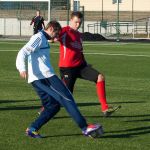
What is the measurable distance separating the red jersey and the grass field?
1.00 meters

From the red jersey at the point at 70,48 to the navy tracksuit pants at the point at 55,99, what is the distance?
5.94 ft

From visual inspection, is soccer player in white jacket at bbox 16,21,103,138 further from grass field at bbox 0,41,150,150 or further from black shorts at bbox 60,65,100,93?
black shorts at bbox 60,65,100,93

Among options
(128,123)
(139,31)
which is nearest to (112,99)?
(128,123)

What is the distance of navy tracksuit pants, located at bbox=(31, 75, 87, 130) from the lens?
9.30 metres

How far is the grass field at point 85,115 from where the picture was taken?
920cm

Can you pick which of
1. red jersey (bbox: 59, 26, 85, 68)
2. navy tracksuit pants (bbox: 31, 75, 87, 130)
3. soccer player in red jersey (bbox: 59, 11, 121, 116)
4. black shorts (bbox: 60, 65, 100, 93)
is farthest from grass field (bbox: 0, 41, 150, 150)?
red jersey (bbox: 59, 26, 85, 68)

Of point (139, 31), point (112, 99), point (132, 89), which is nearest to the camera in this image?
point (112, 99)

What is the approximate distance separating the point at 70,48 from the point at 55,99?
200 cm

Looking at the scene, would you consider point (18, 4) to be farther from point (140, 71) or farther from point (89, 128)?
point (89, 128)

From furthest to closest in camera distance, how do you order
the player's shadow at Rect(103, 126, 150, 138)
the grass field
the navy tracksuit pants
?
the player's shadow at Rect(103, 126, 150, 138)
the navy tracksuit pants
the grass field

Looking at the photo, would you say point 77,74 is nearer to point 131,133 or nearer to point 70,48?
point 70,48

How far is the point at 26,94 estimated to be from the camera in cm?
1505

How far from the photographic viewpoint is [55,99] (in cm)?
943

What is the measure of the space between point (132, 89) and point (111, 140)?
6.90 meters
